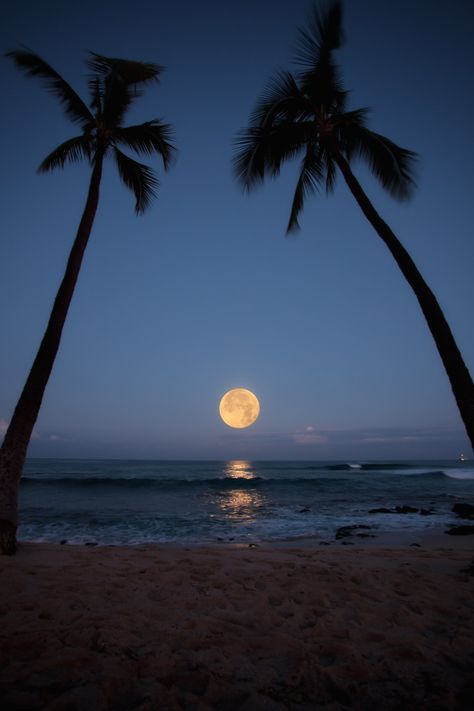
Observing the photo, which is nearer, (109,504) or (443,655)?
(443,655)

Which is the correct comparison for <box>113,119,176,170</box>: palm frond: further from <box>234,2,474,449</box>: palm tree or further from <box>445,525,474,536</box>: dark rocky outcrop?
<box>445,525,474,536</box>: dark rocky outcrop

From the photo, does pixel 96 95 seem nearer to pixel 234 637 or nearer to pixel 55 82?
pixel 55 82

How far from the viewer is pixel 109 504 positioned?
62.3 ft

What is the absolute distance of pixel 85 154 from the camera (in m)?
9.46

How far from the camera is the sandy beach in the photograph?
241 centimetres

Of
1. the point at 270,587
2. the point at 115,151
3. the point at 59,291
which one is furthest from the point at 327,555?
the point at 115,151

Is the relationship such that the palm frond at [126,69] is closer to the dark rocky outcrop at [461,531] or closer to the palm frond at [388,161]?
the palm frond at [388,161]

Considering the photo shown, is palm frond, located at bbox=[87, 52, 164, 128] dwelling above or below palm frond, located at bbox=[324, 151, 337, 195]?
above

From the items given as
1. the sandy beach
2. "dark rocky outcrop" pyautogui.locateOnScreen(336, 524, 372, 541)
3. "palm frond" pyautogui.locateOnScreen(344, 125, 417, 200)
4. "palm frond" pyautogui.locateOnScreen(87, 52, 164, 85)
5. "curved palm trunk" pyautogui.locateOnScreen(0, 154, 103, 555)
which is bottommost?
"dark rocky outcrop" pyautogui.locateOnScreen(336, 524, 372, 541)

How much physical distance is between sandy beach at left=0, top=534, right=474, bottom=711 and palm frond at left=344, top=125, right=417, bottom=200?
791 cm

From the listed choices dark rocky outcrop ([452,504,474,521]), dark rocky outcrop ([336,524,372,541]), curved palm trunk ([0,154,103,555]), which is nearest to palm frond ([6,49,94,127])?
curved palm trunk ([0,154,103,555])

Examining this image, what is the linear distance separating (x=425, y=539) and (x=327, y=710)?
33.0ft

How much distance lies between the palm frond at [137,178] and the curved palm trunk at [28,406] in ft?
9.24

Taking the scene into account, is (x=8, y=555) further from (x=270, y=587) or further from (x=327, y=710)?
(x=327, y=710)
